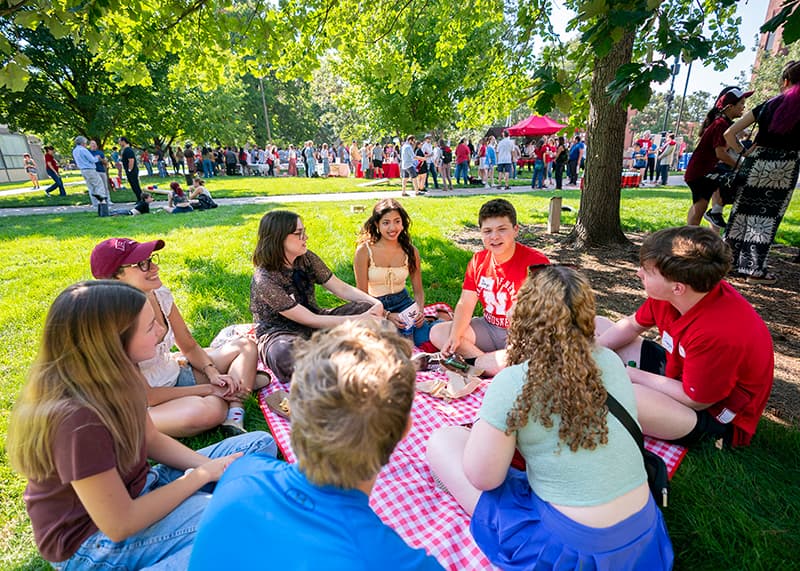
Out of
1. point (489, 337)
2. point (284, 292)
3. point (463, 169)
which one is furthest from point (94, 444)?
point (463, 169)

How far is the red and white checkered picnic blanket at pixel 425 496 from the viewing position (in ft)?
6.47

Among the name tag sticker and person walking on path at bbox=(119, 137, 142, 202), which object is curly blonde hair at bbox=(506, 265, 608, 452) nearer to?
the name tag sticker

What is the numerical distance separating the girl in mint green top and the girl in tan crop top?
240 centimetres

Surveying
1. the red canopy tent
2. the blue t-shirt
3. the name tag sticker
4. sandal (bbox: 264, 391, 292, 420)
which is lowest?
sandal (bbox: 264, 391, 292, 420)

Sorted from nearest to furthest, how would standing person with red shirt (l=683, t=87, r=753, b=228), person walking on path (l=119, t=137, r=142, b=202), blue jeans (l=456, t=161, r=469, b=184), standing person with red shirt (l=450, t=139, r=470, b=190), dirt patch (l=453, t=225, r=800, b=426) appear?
dirt patch (l=453, t=225, r=800, b=426) → standing person with red shirt (l=683, t=87, r=753, b=228) → person walking on path (l=119, t=137, r=142, b=202) → standing person with red shirt (l=450, t=139, r=470, b=190) → blue jeans (l=456, t=161, r=469, b=184)

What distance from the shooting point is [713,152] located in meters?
5.75

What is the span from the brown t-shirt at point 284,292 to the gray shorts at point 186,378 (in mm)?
617

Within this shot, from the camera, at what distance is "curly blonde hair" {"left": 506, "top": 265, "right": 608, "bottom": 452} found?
149 cm

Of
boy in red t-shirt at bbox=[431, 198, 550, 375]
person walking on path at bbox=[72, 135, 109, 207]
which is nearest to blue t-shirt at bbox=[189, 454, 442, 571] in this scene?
boy in red t-shirt at bbox=[431, 198, 550, 375]

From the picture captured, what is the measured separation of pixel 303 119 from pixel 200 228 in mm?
41516

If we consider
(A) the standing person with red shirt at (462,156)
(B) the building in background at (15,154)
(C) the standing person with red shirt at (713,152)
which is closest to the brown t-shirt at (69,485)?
(C) the standing person with red shirt at (713,152)

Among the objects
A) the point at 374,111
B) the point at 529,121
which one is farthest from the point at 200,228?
the point at 529,121

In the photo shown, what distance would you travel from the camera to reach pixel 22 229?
9.03 metres

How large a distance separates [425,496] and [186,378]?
74.1 inches
